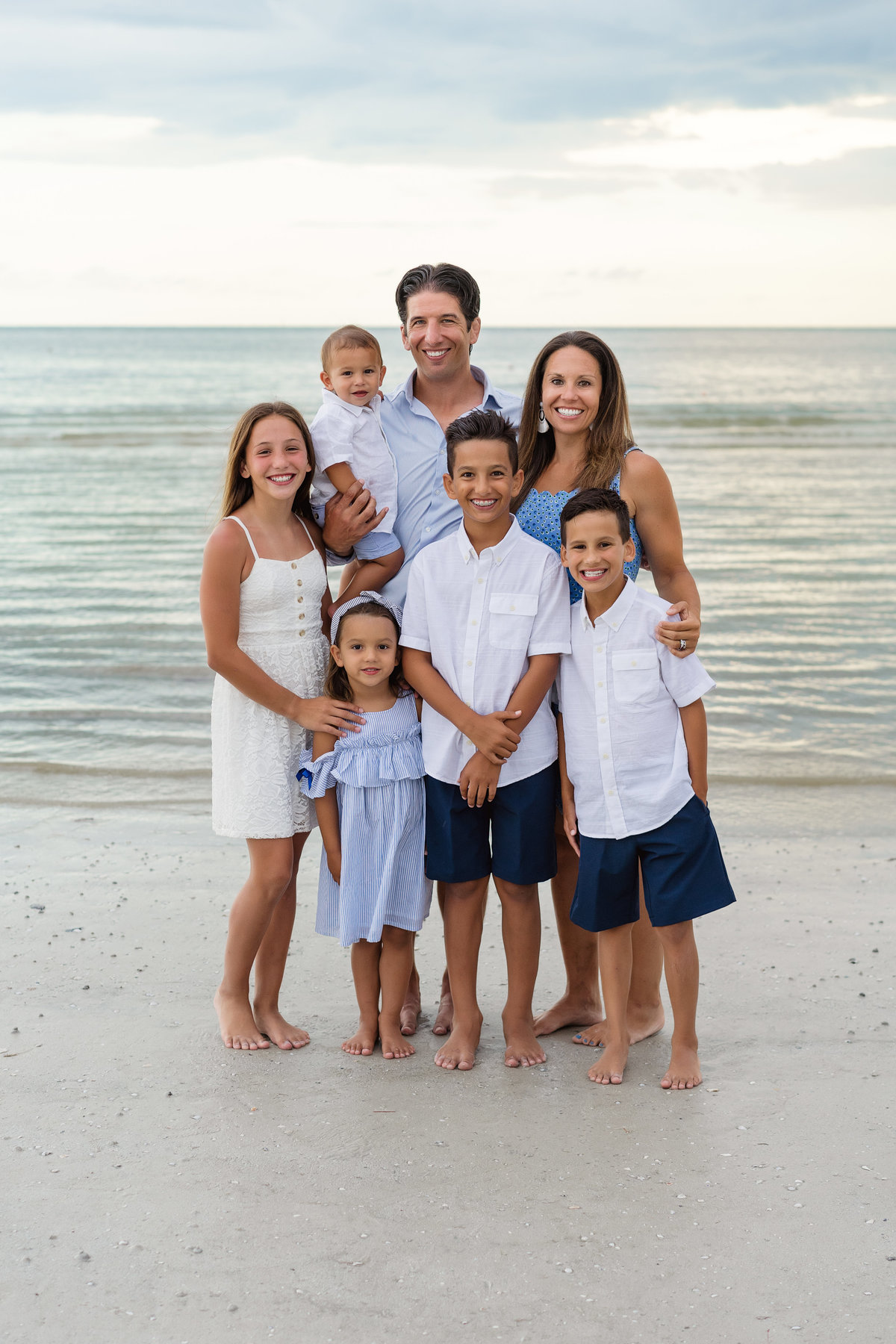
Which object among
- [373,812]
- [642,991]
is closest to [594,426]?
[373,812]

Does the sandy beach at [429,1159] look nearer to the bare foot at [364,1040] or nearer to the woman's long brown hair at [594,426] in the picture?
the bare foot at [364,1040]

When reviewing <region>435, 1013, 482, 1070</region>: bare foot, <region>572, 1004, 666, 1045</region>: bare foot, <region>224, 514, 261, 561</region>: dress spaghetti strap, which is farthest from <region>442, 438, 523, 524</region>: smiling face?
<region>572, 1004, 666, 1045</region>: bare foot

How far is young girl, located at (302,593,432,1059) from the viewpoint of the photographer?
10.6ft

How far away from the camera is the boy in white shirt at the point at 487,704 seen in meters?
3.07

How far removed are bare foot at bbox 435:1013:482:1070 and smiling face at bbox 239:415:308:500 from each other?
166cm

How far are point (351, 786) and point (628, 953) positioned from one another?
0.93m

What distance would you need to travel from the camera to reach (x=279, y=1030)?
340 centimetres

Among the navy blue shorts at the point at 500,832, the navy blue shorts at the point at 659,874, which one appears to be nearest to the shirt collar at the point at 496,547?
the navy blue shorts at the point at 500,832

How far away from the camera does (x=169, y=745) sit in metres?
6.29

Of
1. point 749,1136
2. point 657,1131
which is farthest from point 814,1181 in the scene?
point 657,1131

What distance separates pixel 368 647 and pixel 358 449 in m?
0.66

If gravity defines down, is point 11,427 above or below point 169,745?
above

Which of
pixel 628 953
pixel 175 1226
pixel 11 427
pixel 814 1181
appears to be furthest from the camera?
pixel 11 427

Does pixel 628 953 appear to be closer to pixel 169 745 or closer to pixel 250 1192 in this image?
pixel 250 1192
